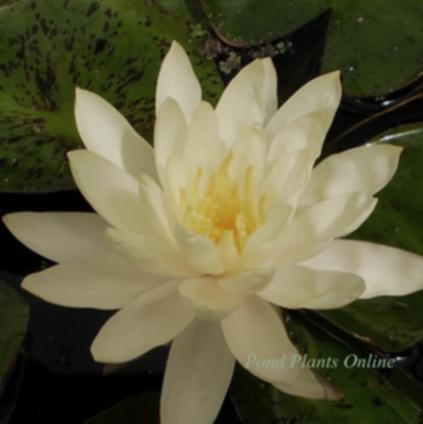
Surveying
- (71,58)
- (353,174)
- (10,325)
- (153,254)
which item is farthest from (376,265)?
(71,58)

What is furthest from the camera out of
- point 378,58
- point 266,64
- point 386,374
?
point 378,58

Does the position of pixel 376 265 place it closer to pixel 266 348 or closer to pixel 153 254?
pixel 266 348

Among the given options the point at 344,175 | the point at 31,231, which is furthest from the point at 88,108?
the point at 344,175

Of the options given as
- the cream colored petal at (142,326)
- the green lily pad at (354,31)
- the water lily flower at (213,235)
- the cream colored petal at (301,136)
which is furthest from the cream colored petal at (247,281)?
the green lily pad at (354,31)

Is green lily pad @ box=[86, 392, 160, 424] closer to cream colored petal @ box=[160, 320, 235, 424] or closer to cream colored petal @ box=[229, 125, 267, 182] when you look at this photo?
cream colored petal @ box=[160, 320, 235, 424]

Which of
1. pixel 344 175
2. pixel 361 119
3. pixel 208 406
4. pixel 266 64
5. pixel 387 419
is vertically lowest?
pixel 387 419

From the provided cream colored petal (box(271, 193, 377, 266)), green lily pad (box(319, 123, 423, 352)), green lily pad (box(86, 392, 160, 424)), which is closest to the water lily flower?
cream colored petal (box(271, 193, 377, 266))

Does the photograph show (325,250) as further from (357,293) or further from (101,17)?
(101,17)
